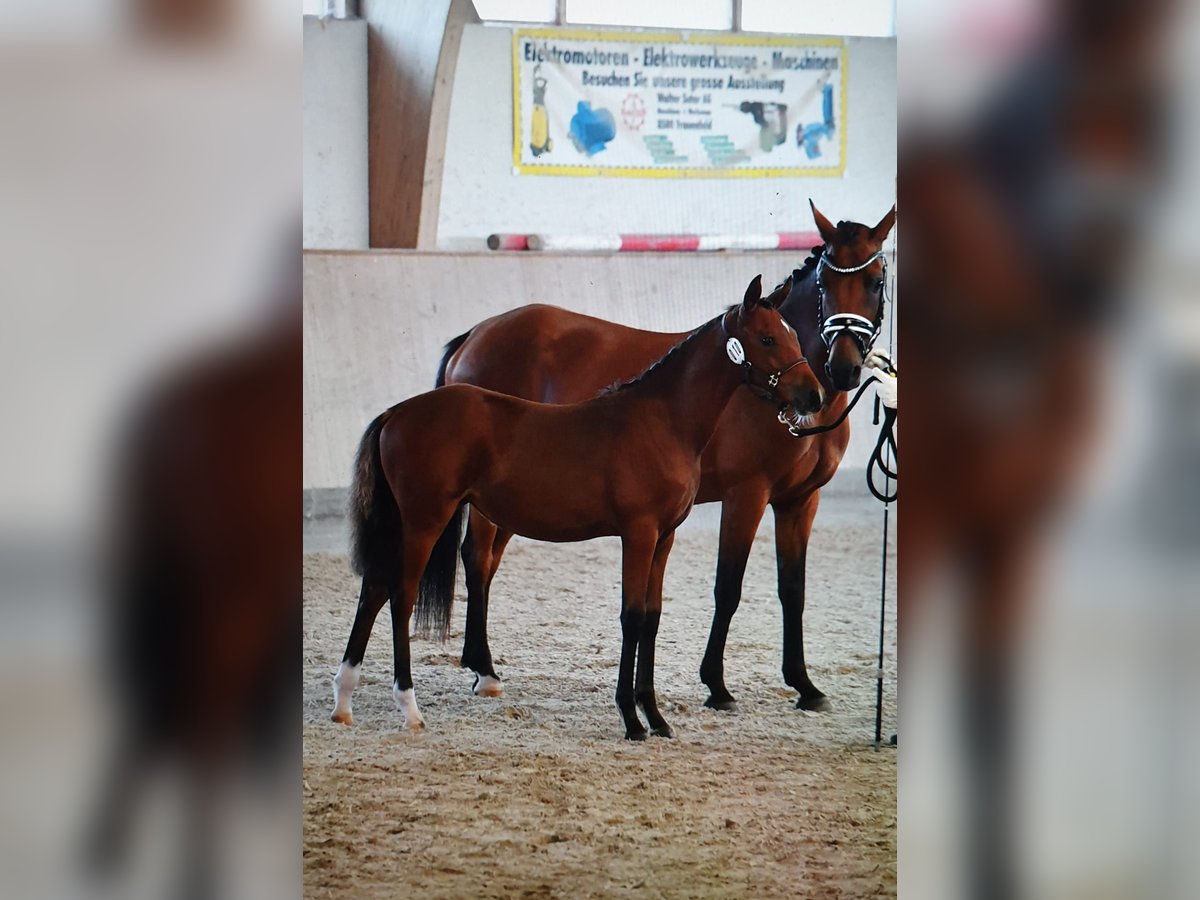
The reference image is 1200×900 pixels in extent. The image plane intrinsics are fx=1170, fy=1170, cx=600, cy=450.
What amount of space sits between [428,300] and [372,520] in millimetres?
1784

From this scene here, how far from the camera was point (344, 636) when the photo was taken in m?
2.73

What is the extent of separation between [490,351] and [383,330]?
1.00 metres

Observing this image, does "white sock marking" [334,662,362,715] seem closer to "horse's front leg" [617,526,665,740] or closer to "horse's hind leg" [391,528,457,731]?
"horse's hind leg" [391,528,457,731]

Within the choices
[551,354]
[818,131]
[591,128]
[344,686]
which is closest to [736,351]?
[551,354]

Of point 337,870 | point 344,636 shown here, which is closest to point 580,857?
point 337,870

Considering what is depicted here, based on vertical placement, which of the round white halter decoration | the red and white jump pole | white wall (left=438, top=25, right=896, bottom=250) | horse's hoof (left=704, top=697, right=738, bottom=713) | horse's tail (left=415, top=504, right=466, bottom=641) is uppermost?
white wall (left=438, top=25, right=896, bottom=250)

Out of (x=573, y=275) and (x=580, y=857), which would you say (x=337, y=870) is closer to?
(x=580, y=857)

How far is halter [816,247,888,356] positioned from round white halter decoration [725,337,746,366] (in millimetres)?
219

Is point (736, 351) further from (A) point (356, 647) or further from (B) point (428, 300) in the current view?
(B) point (428, 300)

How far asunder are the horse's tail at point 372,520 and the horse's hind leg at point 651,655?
597 millimetres

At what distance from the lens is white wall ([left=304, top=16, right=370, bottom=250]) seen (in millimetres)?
6348

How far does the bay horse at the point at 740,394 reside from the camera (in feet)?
9.00

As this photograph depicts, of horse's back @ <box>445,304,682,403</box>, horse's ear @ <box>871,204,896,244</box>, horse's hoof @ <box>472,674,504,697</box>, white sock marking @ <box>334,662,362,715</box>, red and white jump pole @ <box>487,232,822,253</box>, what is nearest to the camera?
white sock marking @ <box>334,662,362,715</box>

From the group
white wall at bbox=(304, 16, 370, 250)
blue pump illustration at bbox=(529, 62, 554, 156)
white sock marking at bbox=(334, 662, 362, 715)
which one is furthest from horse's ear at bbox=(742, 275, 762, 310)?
blue pump illustration at bbox=(529, 62, 554, 156)
